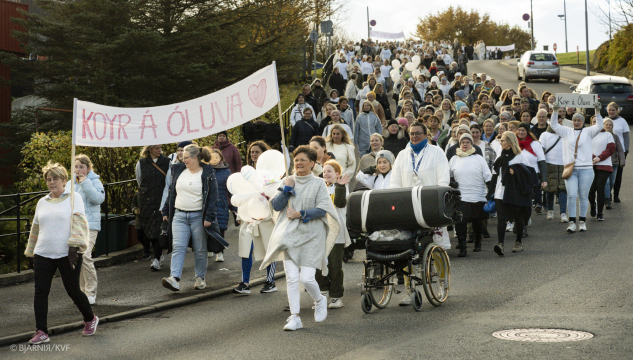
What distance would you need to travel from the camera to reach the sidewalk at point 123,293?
9.30 meters

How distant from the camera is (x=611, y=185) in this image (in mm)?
16406

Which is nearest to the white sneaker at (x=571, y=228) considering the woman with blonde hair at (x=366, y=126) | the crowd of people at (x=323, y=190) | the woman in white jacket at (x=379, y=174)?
the crowd of people at (x=323, y=190)

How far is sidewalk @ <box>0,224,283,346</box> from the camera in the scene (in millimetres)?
9305

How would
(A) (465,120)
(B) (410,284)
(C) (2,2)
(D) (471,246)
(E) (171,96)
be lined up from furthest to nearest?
(C) (2,2) → (E) (171,96) → (A) (465,120) → (D) (471,246) → (B) (410,284)

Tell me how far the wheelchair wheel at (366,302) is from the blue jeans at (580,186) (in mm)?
6695

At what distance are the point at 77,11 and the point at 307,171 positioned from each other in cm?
1349

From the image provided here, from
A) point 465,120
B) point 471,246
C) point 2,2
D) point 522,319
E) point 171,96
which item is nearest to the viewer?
point 522,319

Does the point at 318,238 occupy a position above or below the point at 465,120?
below

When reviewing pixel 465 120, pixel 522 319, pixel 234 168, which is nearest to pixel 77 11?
pixel 234 168

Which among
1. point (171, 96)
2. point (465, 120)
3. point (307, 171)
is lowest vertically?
point (307, 171)

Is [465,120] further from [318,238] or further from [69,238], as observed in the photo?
[69,238]

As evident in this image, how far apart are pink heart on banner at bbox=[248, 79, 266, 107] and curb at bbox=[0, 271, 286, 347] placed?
101 inches

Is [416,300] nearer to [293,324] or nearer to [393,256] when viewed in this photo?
[393,256]

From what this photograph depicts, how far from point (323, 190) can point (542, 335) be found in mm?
2672
